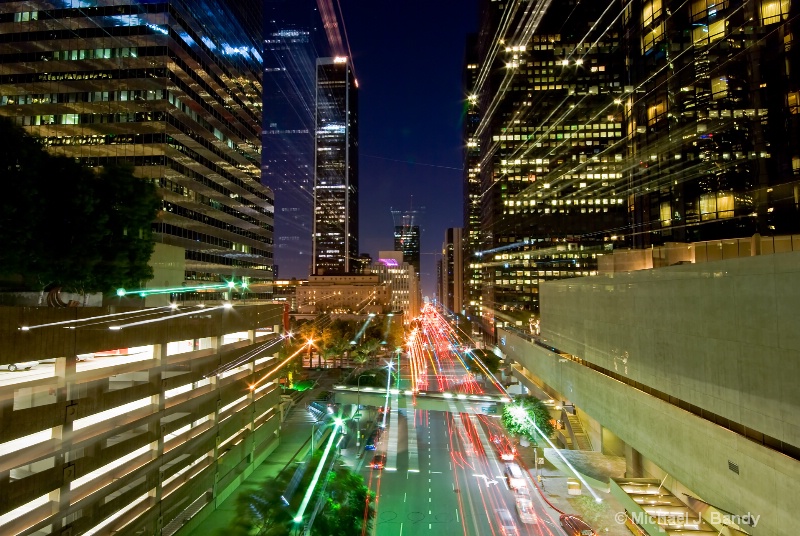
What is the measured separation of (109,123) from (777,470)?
44558 millimetres

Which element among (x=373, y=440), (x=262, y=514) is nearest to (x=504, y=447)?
(x=373, y=440)

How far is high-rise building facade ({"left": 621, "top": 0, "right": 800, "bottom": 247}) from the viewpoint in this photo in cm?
2242

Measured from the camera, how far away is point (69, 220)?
17062 mm

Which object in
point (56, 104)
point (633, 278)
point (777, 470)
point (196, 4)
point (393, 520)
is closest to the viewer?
point (777, 470)

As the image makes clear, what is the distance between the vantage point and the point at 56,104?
36.2 m

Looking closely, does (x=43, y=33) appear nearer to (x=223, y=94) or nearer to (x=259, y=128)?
(x=223, y=94)

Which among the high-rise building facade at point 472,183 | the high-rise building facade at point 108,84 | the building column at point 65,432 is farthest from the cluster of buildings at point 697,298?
the high-rise building facade at point 472,183

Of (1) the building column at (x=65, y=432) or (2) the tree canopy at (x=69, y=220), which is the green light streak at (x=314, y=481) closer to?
(1) the building column at (x=65, y=432)

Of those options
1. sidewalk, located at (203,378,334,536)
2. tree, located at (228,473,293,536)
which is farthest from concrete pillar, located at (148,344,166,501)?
sidewalk, located at (203,378,334,536)

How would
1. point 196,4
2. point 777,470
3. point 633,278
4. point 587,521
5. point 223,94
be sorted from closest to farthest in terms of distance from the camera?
point 777,470 < point 633,278 < point 587,521 < point 196,4 < point 223,94

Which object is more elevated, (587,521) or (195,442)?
(195,442)

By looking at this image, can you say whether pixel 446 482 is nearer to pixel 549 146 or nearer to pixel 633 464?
pixel 633 464

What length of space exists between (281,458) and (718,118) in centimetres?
3179

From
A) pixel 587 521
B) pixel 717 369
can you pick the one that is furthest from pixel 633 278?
pixel 587 521
